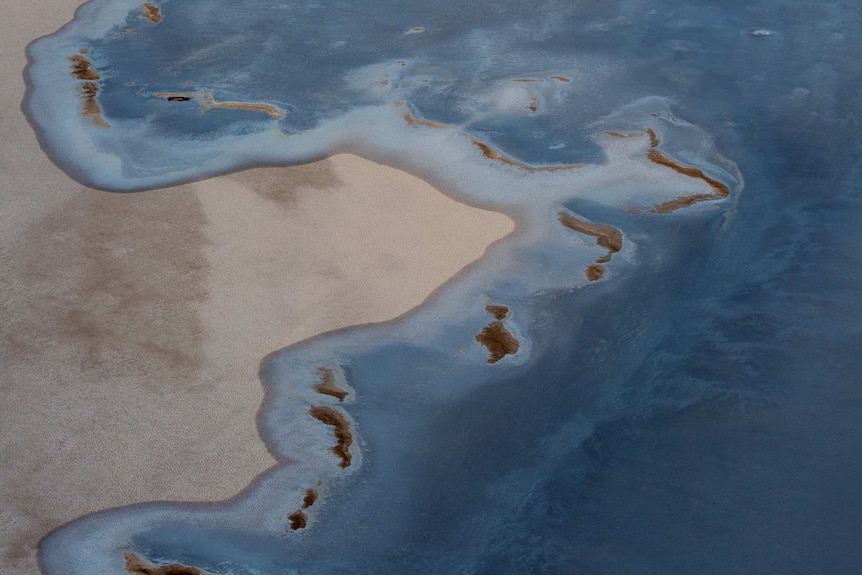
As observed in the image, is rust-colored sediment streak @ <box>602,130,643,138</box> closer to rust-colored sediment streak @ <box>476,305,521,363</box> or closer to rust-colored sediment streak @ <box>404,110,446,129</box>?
rust-colored sediment streak @ <box>404,110,446,129</box>

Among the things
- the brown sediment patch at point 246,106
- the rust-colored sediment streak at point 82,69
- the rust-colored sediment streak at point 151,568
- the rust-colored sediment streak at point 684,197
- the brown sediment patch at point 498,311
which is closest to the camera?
the rust-colored sediment streak at point 151,568

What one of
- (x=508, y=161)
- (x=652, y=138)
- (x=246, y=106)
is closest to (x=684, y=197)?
(x=652, y=138)

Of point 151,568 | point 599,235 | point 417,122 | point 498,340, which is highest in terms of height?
point 417,122

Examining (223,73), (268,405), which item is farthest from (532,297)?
(223,73)

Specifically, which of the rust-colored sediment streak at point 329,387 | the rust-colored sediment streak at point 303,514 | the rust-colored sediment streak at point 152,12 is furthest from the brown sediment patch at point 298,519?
the rust-colored sediment streak at point 152,12

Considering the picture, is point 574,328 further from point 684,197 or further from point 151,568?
point 151,568

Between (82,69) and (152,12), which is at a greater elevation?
(152,12)

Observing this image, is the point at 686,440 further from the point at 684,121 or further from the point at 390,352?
the point at 684,121

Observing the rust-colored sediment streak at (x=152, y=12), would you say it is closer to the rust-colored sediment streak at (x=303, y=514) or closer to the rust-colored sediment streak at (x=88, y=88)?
the rust-colored sediment streak at (x=88, y=88)
